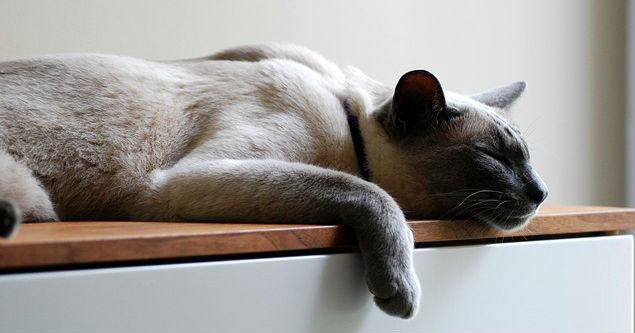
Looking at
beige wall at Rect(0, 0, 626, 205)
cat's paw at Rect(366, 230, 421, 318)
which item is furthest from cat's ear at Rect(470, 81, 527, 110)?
cat's paw at Rect(366, 230, 421, 318)

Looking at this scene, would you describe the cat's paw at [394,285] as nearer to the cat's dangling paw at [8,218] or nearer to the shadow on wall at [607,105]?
the cat's dangling paw at [8,218]

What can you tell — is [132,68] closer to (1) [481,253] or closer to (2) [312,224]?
(2) [312,224]

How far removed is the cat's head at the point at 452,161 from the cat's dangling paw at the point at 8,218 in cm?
Answer: 62

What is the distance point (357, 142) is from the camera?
3.96 ft

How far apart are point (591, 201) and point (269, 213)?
1.43 meters

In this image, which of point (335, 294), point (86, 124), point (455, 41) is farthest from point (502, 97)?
point (86, 124)

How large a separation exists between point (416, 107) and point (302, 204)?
0.29 metres

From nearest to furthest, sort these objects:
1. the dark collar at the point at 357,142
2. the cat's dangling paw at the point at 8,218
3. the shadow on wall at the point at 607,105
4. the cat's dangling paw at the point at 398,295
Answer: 1. the cat's dangling paw at the point at 8,218
2. the cat's dangling paw at the point at 398,295
3. the dark collar at the point at 357,142
4. the shadow on wall at the point at 607,105

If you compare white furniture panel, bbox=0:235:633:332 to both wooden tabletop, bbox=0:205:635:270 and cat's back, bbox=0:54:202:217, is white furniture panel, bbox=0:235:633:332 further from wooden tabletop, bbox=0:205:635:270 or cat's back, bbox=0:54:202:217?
cat's back, bbox=0:54:202:217

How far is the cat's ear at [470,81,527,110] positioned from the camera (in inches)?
54.1

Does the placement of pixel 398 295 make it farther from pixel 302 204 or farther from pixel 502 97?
pixel 502 97

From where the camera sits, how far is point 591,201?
2.10 metres

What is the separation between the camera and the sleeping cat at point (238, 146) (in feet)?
3.35

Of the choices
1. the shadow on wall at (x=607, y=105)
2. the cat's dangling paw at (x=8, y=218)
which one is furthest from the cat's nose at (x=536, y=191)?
the shadow on wall at (x=607, y=105)
